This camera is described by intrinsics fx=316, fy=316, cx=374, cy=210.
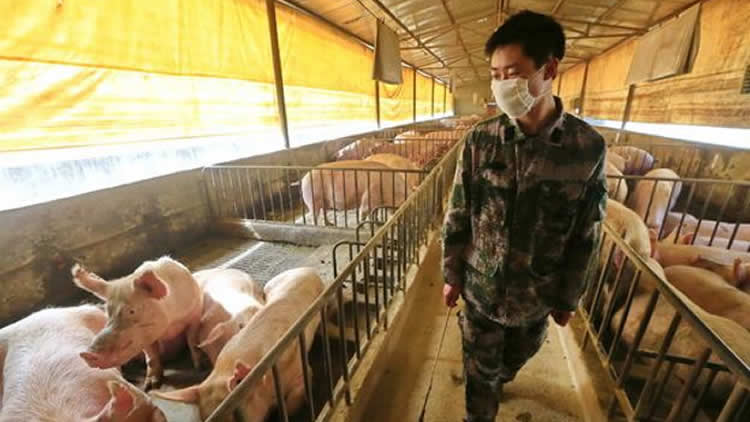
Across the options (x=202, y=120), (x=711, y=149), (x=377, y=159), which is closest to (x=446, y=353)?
(x=377, y=159)

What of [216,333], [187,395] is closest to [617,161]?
[216,333]

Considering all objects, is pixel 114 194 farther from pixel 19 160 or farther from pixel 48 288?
pixel 48 288

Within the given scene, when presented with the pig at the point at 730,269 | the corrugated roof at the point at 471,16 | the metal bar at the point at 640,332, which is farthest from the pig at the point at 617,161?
the metal bar at the point at 640,332

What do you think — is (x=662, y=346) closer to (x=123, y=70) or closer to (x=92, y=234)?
(x=92, y=234)

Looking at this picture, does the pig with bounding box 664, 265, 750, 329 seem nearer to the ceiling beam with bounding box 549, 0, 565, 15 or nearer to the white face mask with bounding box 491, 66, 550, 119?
the white face mask with bounding box 491, 66, 550, 119

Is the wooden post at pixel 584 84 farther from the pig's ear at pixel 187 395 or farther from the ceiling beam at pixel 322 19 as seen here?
the pig's ear at pixel 187 395

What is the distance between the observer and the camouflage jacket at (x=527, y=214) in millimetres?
1072

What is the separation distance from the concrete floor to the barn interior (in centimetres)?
1

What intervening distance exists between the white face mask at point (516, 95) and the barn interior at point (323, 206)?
82cm

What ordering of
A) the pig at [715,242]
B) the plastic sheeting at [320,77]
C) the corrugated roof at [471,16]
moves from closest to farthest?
the pig at [715,242] < the plastic sheeting at [320,77] < the corrugated roof at [471,16]

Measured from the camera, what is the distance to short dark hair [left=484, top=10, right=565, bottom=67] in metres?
1.00

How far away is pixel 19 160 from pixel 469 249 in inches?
139

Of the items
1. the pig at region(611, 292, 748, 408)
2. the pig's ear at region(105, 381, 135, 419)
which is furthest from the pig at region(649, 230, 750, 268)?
the pig's ear at region(105, 381, 135, 419)

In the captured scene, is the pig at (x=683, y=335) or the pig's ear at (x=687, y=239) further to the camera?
the pig's ear at (x=687, y=239)
